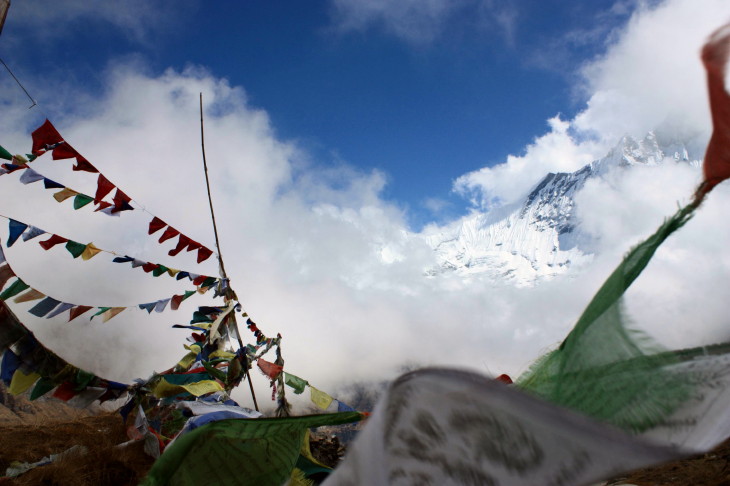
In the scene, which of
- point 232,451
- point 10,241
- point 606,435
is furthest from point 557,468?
point 10,241

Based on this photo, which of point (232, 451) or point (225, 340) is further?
point (225, 340)

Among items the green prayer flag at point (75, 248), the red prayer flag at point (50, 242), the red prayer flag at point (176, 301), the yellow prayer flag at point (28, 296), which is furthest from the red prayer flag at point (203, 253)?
the yellow prayer flag at point (28, 296)

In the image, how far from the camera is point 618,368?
148 cm

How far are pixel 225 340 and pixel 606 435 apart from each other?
7.40 m

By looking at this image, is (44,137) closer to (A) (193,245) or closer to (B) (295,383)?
(A) (193,245)

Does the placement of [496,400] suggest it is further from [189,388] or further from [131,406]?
[131,406]

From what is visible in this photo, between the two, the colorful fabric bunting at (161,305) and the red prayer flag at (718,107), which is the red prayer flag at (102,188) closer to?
the colorful fabric bunting at (161,305)

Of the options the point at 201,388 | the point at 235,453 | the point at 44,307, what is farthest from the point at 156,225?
the point at 235,453

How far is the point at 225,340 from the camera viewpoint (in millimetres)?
7758

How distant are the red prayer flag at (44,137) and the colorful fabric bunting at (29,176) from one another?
30 cm

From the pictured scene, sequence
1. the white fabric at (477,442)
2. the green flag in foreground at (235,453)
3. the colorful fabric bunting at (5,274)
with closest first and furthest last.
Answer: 1. the white fabric at (477,442)
2. the green flag in foreground at (235,453)
3. the colorful fabric bunting at (5,274)

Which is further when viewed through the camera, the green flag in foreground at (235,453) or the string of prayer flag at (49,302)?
the string of prayer flag at (49,302)

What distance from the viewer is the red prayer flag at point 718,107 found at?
1.39 metres

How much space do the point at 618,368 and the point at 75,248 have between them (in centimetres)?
840
